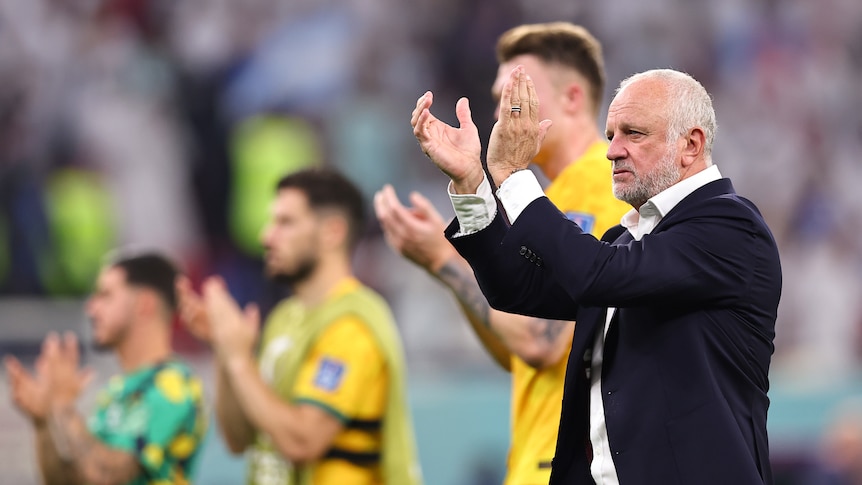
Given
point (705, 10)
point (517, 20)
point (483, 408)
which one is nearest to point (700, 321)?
point (483, 408)

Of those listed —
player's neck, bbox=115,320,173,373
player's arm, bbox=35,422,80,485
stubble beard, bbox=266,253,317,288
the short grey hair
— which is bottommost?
player's arm, bbox=35,422,80,485

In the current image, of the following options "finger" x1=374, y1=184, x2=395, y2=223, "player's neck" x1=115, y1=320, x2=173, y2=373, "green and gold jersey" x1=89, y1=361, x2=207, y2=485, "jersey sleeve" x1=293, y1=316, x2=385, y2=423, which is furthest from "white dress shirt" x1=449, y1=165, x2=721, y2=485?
"player's neck" x1=115, y1=320, x2=173, y2=373

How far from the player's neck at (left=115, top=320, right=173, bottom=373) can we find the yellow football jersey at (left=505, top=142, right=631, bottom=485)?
7.88ft

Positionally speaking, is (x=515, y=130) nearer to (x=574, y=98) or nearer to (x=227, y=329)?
(x=574, y=98)

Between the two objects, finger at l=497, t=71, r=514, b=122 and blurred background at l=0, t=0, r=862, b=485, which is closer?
finger at l=497, t=71, r=514, b=122

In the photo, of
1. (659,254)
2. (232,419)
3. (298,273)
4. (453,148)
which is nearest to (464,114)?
(453,148)

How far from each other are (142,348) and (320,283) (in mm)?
966

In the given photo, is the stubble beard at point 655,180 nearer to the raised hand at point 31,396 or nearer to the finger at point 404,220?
the finger at point 404,220

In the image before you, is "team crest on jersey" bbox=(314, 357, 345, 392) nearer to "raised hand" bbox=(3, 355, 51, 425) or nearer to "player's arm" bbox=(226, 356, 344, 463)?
"player's arm" bbox=(226, 356, 344, 463)

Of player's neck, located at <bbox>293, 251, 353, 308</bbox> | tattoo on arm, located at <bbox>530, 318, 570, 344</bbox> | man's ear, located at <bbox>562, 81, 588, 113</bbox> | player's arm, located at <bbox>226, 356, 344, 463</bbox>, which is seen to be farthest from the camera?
player's neck, located at <bbox>293, 251, 353, 308</bbox>

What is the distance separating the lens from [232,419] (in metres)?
6.31

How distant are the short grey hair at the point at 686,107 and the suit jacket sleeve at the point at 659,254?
0.20 metres

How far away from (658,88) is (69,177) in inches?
336

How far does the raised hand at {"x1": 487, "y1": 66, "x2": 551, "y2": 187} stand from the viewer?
134 inches
